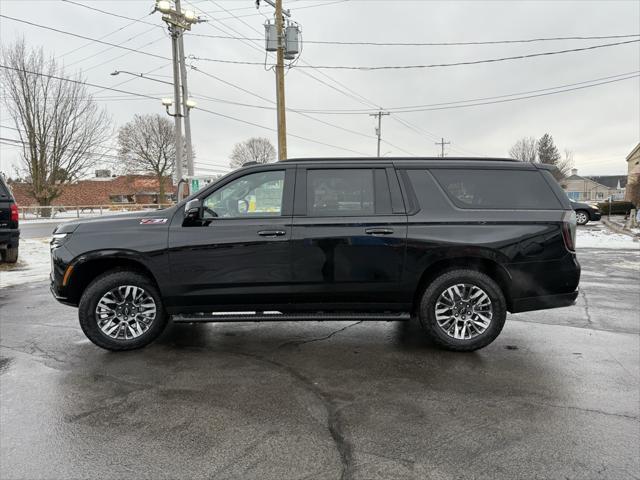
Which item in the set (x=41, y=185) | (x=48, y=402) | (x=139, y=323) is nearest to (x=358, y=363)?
(x=139, y=323)

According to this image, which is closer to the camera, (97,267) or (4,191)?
(97,267)

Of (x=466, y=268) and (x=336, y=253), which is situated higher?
(x=336, y=253)

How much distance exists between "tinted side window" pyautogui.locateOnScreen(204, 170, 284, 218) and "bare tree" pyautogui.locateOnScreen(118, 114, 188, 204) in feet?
147

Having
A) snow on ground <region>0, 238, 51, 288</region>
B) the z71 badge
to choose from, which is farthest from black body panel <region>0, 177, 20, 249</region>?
the z71 badge

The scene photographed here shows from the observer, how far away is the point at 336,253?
13.6 feet

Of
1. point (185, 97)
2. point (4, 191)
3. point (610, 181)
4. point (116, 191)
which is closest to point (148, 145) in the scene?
point (116, 191)

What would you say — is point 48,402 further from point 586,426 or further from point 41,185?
point 41,185

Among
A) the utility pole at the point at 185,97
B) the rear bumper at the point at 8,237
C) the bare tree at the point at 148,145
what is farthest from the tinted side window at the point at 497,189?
the bare tree at the point at 148,145

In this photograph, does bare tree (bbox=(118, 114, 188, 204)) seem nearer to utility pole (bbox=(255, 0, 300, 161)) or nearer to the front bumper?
utility pole (bbox=(255, 0, 300, 161))

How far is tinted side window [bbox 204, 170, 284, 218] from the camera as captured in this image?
4270 mm

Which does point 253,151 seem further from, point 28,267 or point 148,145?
point 28,267

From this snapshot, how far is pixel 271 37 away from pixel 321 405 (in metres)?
14.4

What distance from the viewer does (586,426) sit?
2.90 meters

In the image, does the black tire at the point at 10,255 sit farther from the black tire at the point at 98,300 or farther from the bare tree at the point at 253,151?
the bare tree at the point at 253,151
